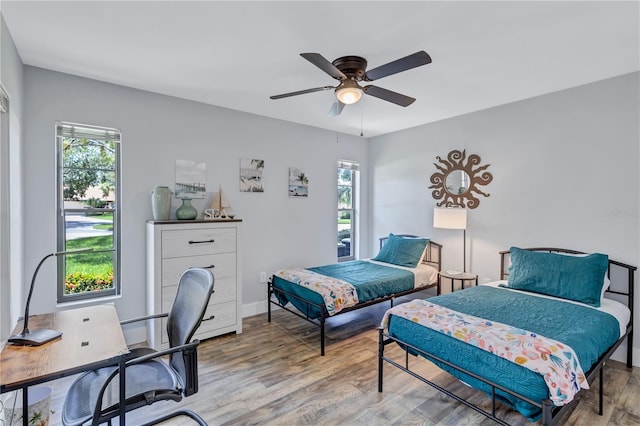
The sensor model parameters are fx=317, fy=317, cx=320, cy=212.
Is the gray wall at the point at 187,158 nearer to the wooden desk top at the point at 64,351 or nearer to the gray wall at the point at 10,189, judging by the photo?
the gray wall at the point at 10,189

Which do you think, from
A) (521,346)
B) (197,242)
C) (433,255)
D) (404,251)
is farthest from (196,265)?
(433,255)

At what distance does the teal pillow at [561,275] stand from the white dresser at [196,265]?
2852 mm

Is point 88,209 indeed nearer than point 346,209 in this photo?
Yes

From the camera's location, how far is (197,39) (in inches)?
88.6

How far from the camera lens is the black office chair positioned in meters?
1.47

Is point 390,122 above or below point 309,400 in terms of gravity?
above

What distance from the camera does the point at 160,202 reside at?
316cm

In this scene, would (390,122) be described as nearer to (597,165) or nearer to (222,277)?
(597,165)

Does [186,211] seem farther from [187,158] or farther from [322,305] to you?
[322,305]

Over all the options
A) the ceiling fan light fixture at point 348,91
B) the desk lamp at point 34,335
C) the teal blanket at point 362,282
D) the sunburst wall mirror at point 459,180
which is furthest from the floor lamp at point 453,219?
the desk lamp at point 34,335

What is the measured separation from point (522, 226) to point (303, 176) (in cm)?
277

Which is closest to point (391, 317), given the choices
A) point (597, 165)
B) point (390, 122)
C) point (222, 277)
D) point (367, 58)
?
point (222, 277)

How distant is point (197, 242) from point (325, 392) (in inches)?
73.3

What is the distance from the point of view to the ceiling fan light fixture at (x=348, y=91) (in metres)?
2.36
